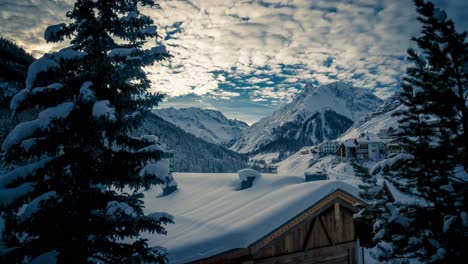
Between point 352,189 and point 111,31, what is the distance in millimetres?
11029

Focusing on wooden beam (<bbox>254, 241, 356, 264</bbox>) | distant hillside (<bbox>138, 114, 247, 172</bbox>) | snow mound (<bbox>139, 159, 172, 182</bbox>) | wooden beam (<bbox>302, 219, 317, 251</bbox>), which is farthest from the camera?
distant hillside (<bbox>138, 114, 247, 172</bbox>)

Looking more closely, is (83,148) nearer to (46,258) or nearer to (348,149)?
(46,258)

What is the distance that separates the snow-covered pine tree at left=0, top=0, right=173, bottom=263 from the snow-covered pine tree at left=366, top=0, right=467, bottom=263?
6.50 m

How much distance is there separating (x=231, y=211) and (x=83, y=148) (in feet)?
23.1

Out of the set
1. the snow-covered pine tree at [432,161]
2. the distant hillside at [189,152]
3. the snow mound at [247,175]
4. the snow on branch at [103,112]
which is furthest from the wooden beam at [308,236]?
the distant hillside at [189,152]

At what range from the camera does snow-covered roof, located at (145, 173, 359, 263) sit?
26.6ft

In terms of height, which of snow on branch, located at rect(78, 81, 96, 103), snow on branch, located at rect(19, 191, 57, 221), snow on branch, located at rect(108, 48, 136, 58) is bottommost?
snow on branch, located at rect(19, 191, 57, 221)

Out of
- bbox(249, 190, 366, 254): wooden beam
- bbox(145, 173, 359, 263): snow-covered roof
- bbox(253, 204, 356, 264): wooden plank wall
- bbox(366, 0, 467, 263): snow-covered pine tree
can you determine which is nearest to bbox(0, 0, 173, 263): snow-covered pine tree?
bbox(145, 173, 359, 263): snow-covered roof

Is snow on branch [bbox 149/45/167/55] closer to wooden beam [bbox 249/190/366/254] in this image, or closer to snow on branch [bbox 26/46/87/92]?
snow on branch [bbox 26/46/87/92]

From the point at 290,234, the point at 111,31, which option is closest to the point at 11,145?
the point at 111,31

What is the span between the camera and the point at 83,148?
5172mm

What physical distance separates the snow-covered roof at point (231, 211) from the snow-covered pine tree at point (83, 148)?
2.86 metres

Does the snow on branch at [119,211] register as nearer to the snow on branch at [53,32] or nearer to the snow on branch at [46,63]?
the snow on branch at [46,63]

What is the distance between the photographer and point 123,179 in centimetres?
551
